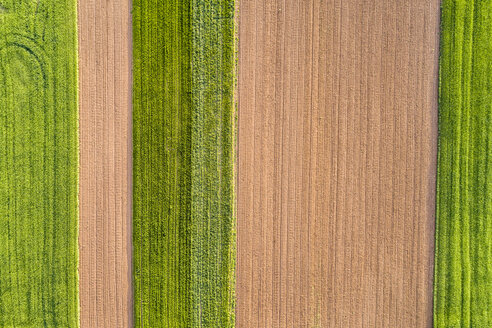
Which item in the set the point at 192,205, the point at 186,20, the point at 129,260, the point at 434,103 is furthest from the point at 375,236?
the point at 186,20

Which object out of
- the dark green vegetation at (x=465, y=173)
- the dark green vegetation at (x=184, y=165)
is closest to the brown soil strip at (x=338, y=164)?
the dark green vegetation at (x=465, y=173)

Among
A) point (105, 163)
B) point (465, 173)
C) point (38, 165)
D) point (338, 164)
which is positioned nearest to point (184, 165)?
point (105, 163)

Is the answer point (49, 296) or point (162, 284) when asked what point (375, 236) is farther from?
point (49, 296)

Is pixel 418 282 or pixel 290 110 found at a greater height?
pixel 290 110

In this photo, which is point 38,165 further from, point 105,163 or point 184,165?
point 184,165

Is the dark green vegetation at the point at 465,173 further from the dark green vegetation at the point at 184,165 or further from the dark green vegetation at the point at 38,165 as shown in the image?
the dark green vegetation at the point at 38,165
